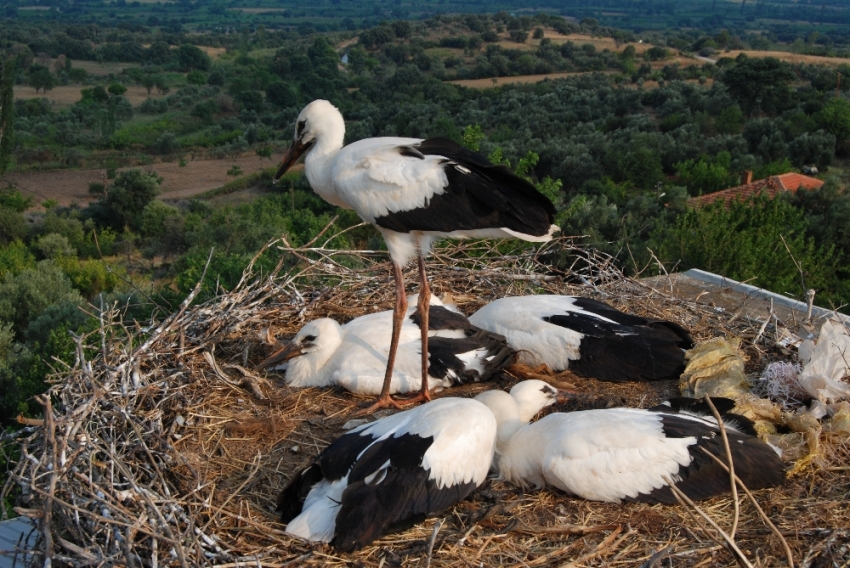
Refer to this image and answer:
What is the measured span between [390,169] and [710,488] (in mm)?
2492

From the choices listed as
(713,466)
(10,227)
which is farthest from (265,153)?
(713,466)

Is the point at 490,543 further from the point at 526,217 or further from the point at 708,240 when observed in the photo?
the point at 708,240

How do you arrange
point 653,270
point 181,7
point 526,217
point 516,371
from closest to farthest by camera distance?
point 526,217 → point 516,371 → point 653,270 → point 181,7

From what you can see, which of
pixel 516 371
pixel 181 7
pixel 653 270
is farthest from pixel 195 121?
pixel 181 7

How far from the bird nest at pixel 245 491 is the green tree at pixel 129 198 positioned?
2991 cm

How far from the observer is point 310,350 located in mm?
5574

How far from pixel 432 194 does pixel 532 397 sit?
1.34 metres

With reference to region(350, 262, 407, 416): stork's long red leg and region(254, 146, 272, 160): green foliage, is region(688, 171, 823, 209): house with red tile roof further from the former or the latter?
region(254, 146, 272, 160): green foliage

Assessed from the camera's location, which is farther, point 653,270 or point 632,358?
point 653,270

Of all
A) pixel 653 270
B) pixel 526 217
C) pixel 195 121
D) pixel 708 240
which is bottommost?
pixel 195 121

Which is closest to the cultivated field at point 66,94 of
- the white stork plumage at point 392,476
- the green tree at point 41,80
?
the green tree at point 41,80

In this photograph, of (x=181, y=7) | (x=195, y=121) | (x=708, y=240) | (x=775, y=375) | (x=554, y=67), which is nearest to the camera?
(x=775, y=375)

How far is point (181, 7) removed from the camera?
173 metres

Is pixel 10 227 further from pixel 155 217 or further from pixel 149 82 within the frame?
pixel 149 82
